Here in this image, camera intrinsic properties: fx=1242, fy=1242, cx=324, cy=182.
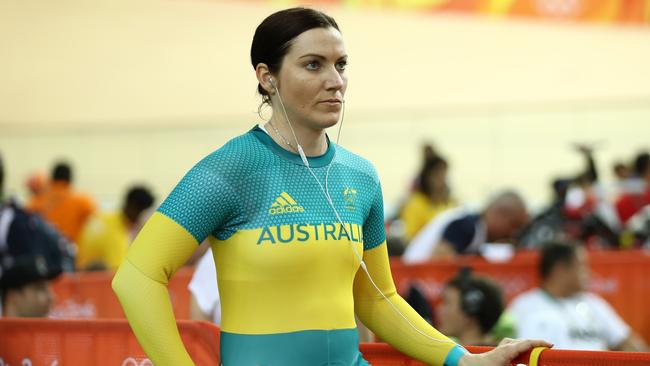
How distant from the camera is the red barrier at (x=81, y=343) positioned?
162 inches

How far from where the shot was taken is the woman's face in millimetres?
3215

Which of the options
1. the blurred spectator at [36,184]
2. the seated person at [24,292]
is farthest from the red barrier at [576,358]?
the blurred spectator at [36,184]

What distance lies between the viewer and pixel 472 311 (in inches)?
248

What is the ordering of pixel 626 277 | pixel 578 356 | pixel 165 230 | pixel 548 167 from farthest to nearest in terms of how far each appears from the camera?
1. pixel 548 167
2. pixel 626 277
3. pixel 578 356
4. pixel 165 230

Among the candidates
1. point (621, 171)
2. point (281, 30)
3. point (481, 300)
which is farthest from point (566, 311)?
point (621, 171)

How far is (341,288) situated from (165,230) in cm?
49

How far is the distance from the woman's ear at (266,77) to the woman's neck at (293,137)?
3.5 inches

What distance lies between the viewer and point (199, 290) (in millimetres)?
5184

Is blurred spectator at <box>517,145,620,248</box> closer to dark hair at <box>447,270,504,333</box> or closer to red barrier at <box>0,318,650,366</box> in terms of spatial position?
dark hair at <box>447,270,504,333</box>

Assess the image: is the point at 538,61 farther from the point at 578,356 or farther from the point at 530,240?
the point at 578,356

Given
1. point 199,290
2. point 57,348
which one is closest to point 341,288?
point 57,348

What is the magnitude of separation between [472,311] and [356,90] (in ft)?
42.7

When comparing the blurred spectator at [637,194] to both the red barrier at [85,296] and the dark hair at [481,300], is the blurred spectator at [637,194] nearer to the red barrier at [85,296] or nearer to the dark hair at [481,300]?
the red barrier at [85,296]

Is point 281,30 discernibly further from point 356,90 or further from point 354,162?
point 356,90
